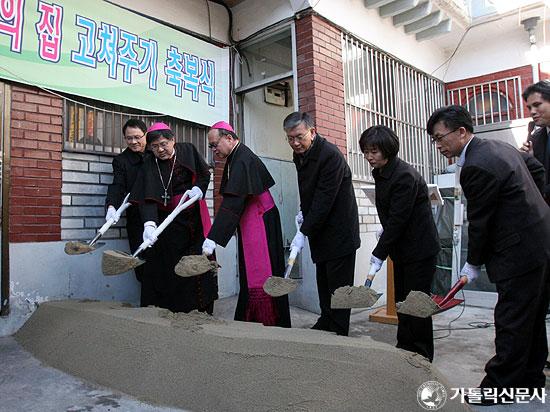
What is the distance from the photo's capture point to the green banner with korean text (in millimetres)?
3475

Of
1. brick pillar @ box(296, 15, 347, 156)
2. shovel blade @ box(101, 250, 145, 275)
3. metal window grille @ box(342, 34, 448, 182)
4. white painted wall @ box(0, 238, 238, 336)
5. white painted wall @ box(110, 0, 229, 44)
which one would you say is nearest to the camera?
shovel blade @ box(101, 250, 145, 275)

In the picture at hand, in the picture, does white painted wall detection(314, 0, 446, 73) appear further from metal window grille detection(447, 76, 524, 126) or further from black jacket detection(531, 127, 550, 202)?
black jacket detection(531, 127, 550, 202)

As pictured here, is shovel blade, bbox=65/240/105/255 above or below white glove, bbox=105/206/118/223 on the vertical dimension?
below

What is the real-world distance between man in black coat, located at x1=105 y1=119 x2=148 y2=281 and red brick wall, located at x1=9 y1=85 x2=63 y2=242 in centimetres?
45

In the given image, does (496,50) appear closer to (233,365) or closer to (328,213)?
(328,213)

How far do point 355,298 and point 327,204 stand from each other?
2.49 feet

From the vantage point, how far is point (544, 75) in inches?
262

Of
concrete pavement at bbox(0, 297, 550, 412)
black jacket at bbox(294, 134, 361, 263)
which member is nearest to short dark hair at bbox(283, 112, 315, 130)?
black jacket at bbox(294, 134, 361, 263)

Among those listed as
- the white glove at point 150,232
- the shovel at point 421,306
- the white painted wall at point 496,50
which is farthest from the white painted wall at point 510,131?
the white glove at point 150,232

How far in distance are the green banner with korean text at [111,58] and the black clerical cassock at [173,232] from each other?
0.94m

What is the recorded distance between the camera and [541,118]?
9.35 ft

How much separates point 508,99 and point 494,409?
607 cm

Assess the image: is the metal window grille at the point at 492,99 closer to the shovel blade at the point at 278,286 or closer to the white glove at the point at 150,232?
the shovel blade at the point at 278,286

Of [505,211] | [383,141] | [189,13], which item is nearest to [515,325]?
[505,211]
